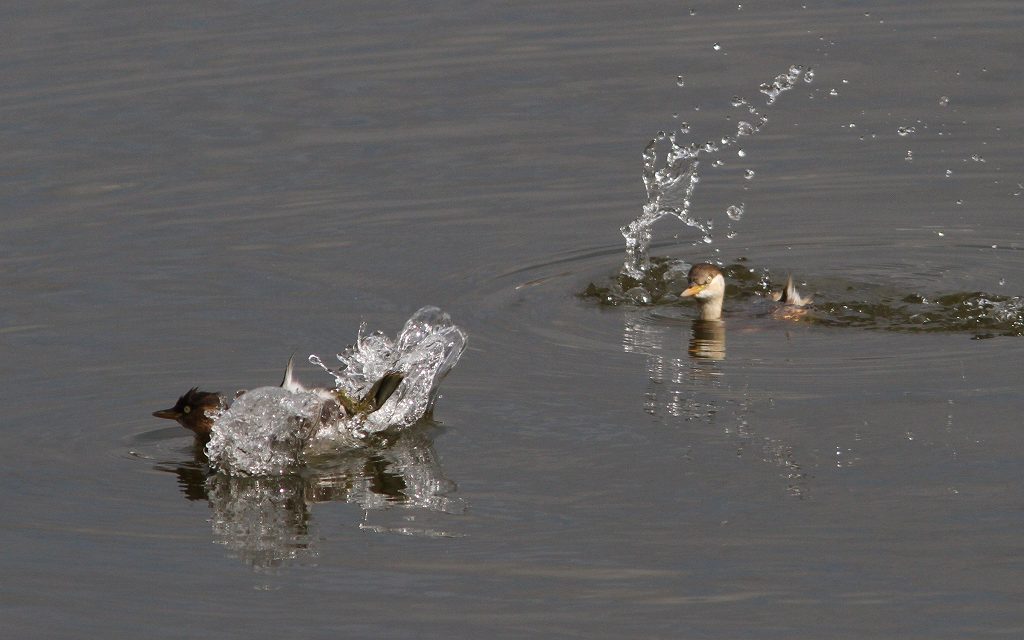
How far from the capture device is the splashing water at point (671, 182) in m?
13.3

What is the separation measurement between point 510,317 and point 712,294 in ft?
4.62

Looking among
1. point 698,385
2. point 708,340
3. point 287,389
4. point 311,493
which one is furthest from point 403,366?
point 708,340

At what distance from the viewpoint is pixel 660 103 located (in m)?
16.8

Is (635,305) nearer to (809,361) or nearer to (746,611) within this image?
(809,361)

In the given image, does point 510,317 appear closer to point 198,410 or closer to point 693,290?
point 693,290

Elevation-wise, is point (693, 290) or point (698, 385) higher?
point (693, 290)

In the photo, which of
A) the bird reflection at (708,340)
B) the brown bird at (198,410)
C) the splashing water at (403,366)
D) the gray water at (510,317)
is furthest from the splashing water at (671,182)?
the brown bird at (198,410)

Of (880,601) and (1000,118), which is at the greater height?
(1000,118)

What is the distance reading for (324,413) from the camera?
9227mm

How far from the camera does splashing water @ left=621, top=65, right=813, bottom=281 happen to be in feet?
43.6

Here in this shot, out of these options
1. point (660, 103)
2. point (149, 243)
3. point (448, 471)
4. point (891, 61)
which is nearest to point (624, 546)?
point (448, 471)

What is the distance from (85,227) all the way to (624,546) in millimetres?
7717

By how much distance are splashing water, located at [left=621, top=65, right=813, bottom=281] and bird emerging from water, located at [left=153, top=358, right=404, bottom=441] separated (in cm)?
357

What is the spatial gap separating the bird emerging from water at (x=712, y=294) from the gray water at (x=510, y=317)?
0.15 meters
